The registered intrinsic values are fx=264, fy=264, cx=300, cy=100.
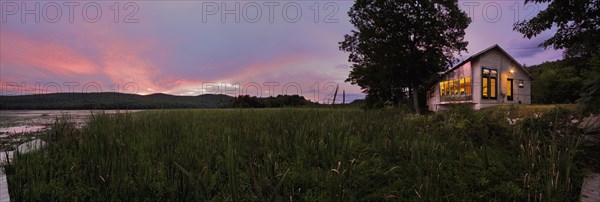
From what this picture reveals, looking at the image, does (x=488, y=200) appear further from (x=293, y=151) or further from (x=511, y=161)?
(x=293, y=151)

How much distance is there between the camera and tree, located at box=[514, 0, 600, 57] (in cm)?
765

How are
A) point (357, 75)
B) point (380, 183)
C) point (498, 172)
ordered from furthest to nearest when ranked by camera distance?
point (357, 75), point (498, 172), point (380, 183)

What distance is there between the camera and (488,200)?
267cm

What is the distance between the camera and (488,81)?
20.9m

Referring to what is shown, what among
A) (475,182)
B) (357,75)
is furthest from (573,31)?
(357,75)

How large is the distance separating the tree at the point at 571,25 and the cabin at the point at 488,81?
11.0 metres

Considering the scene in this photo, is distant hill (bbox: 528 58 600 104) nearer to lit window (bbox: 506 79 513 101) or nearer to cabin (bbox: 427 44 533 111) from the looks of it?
cabin (bbox: 427 44 533 111)

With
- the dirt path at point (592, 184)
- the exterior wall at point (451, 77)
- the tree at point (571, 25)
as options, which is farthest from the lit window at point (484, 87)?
the dirt path at point (592, 184)

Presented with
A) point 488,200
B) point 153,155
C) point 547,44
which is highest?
point 547,44

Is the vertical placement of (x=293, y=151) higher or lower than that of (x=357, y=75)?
lower

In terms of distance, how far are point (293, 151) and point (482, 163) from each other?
2594mm

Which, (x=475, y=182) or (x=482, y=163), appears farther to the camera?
(x=482, y=163)

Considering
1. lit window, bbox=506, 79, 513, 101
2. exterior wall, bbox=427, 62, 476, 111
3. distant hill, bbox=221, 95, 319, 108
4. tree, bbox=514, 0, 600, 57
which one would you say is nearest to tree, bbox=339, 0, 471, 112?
exterior wall, bbox=427, 62, 476, 111

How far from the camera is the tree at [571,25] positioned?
25.1ft
